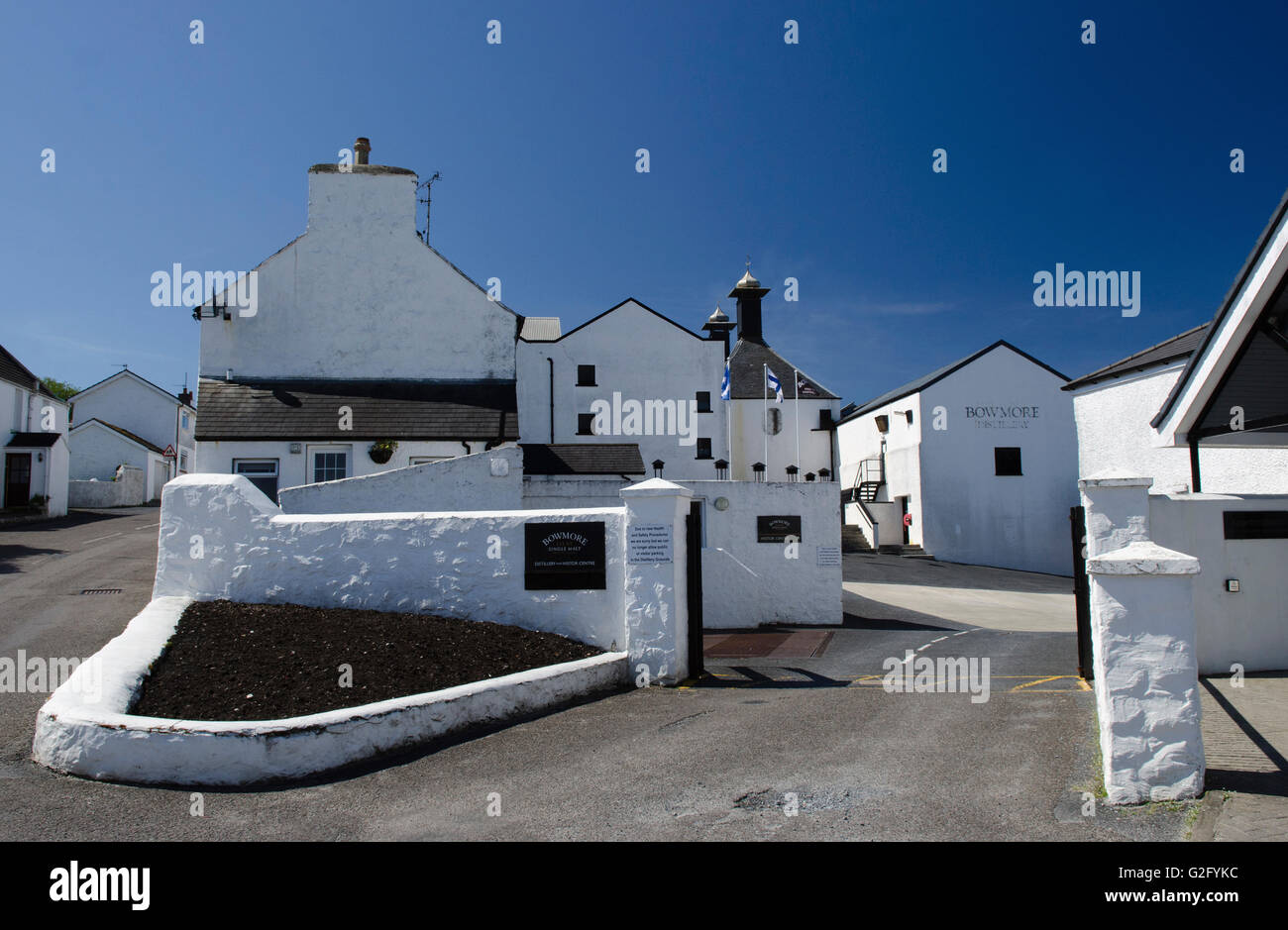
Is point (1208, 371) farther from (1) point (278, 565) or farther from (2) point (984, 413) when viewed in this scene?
(2) point (984, 413)

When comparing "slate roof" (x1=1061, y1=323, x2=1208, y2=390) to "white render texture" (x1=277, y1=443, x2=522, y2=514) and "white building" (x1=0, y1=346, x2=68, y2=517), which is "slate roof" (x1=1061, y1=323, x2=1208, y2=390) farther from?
"white building" (x1=0, y1=346, x2=68, y2=517)

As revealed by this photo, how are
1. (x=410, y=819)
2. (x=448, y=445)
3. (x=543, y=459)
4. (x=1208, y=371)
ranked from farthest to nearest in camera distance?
1. (x=448, y=445)
2. (x=543, y=459)
3. (x=1208, y=371)
4. (x=410, y=819)

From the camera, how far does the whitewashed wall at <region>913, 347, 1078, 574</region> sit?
3409cm

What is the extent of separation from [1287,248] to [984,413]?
90.2 feet

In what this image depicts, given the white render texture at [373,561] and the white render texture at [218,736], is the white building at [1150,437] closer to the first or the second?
the white render texture at [373,561]

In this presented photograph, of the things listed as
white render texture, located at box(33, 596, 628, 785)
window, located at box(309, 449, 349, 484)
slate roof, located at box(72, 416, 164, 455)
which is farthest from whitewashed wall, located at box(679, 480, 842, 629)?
slate roof, located at box(72, 416, 164, 455)

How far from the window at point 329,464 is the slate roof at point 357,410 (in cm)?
51

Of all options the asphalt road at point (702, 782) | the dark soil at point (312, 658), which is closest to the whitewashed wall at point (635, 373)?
the dark soil at point (312, 658)

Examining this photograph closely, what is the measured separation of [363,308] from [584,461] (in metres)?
8.98

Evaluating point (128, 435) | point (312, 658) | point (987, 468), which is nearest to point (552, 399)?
point (987, 468)

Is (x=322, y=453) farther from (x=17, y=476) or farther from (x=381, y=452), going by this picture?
(x=17, y=476)

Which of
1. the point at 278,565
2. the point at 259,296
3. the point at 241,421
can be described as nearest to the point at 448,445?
the point at 241,421

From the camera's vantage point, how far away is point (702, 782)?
19.2 ft

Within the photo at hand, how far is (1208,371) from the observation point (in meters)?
9.41
